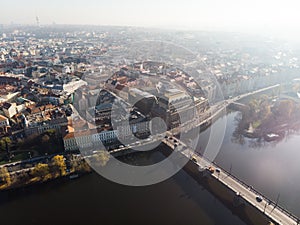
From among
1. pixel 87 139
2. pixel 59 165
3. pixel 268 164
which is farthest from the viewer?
pixel 87 139

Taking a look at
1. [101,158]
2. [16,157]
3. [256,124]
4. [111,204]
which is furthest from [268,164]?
[16,157]

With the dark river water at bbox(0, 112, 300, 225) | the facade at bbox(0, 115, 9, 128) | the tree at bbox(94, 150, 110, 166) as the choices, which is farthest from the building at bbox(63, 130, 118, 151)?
the facade at bbox(0, 115, 9, 128)

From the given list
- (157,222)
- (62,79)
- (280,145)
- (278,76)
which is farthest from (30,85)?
(278,76)

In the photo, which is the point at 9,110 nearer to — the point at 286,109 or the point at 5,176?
the point at 5,176

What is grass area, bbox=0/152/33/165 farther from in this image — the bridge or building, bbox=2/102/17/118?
the bridge

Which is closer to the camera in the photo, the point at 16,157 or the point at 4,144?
the point at 16,157

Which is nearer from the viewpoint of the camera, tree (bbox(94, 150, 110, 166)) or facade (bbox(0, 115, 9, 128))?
tree (bbox(94, 150, 110, 166))
